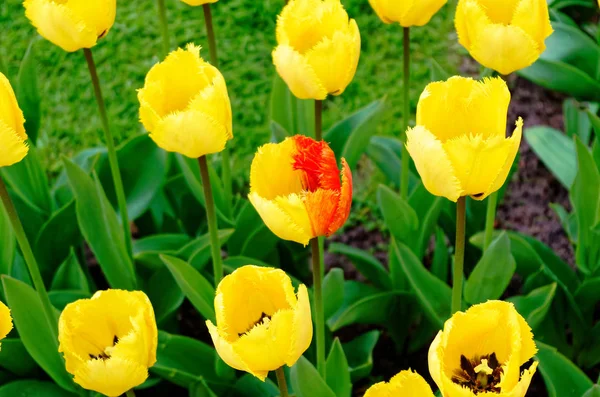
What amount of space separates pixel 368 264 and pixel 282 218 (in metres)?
0.91

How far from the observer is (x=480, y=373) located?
106 cm

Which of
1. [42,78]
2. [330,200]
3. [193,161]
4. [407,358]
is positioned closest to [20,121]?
[330,200]

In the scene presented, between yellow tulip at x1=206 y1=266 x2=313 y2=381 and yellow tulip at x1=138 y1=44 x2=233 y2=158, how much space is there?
0.84 feet

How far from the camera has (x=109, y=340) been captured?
1226mm

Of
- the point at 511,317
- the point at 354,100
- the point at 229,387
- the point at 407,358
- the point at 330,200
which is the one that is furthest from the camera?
the point at 354,100

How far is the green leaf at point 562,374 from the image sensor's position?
1531 millimetres

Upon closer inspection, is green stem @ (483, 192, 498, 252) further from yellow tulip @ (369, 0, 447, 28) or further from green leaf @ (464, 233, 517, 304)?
yellow tulip @ (369, 0, 447, 28)

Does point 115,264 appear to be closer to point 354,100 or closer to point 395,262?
point 395,262

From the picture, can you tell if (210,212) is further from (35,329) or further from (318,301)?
(35,329)

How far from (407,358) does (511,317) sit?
113 centimetres

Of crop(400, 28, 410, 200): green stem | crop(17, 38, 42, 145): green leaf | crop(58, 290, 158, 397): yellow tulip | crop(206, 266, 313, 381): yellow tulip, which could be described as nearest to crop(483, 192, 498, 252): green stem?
crop(400, 28, 410, 200): green stem

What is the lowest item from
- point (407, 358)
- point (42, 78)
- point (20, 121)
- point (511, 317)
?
point (407, 358)

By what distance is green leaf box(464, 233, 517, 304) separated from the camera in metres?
1.57

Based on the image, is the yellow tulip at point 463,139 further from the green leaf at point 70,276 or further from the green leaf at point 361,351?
the green leaf at point 70,276
